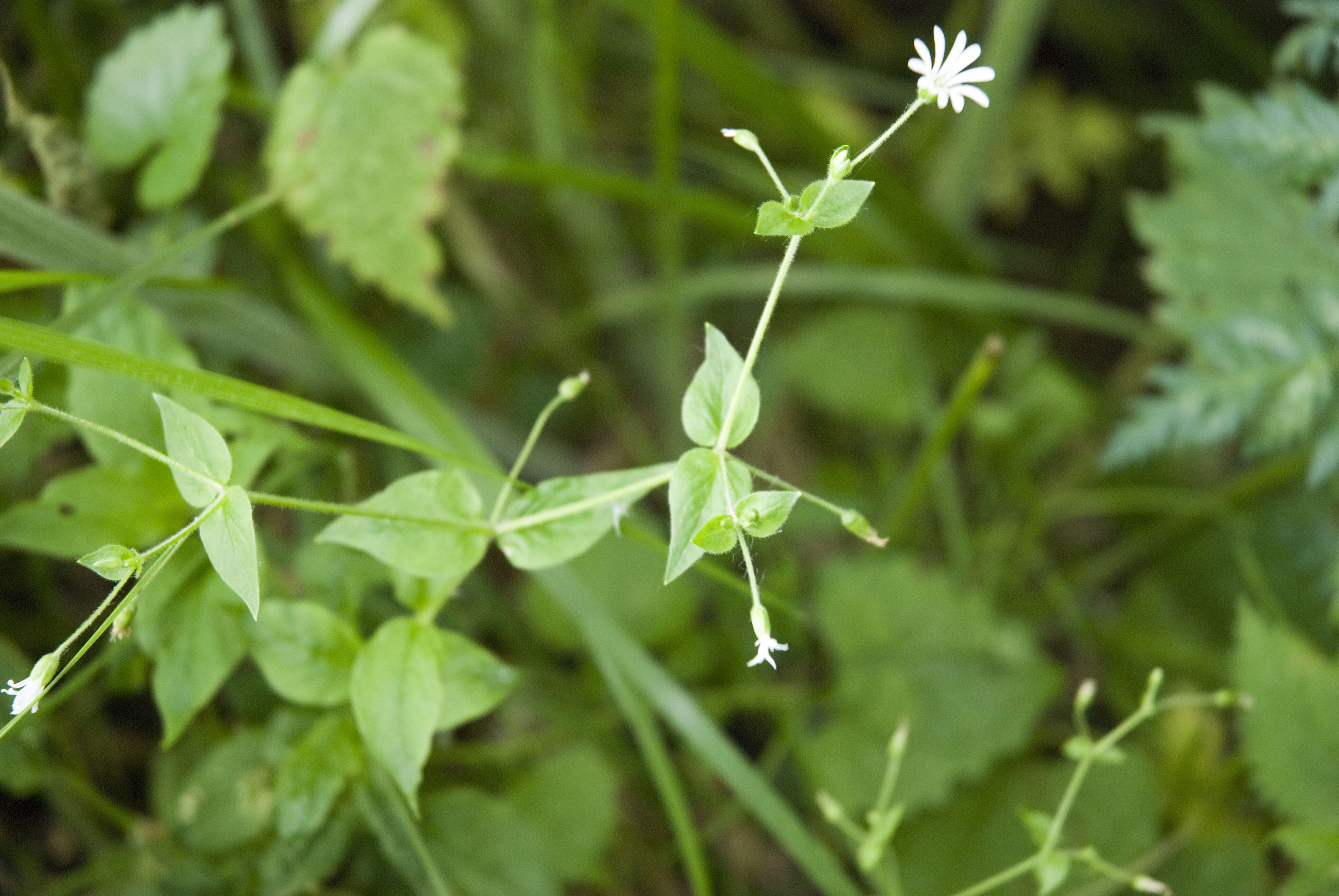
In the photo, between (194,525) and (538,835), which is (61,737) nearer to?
(538,835)

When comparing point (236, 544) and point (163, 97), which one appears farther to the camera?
point (163, 97)

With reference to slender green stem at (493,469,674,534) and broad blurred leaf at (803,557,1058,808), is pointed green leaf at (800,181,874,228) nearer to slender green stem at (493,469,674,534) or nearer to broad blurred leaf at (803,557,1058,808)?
slender green stem at (493,469,674,534)

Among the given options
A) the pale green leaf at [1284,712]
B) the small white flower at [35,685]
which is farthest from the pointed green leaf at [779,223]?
the pale green leaf at [1284,712]

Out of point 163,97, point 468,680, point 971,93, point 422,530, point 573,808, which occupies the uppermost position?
point 971,93

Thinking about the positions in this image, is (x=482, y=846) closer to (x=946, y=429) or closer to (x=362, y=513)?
(x=362, y=513)

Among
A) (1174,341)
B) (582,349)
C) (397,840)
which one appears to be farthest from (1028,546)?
(397,840)

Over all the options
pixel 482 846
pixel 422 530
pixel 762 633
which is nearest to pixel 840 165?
pixel 762 633

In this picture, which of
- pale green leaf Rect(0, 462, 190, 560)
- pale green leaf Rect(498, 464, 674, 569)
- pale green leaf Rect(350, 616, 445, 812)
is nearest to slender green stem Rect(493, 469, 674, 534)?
pale green leaf Rect(498, 464, 674, 569)

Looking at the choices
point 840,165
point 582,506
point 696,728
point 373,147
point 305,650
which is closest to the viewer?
point 840,165
